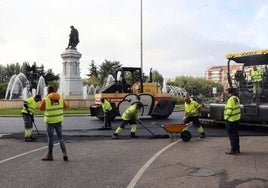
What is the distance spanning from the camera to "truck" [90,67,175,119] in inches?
856

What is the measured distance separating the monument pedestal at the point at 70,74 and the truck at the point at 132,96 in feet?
56.7

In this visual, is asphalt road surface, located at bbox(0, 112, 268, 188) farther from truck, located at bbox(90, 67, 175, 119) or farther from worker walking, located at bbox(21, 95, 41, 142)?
truck, located at bbox(90, 67, 175, 119)

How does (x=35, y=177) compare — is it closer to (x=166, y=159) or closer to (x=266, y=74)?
(x=166, y=159)

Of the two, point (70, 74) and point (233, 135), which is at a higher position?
point (70, 74)

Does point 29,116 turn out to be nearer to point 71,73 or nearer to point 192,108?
point 192,108

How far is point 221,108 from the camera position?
1650cm

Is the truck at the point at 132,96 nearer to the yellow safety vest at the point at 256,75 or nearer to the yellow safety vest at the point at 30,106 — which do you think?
the yellow safety vest at the point at 256,75

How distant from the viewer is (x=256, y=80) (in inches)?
610

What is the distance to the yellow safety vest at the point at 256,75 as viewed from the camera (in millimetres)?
15439

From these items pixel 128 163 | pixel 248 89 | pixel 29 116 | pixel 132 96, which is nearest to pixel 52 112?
pixel 128 163

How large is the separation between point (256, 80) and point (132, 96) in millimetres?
7721

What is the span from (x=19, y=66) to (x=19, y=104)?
287 feet

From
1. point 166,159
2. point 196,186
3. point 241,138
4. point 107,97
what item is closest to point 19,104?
point 107,97

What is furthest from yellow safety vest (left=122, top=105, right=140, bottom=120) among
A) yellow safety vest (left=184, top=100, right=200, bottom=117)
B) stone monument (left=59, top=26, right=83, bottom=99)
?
stone monument (left=59, top=26, right=83, bottom=99)
